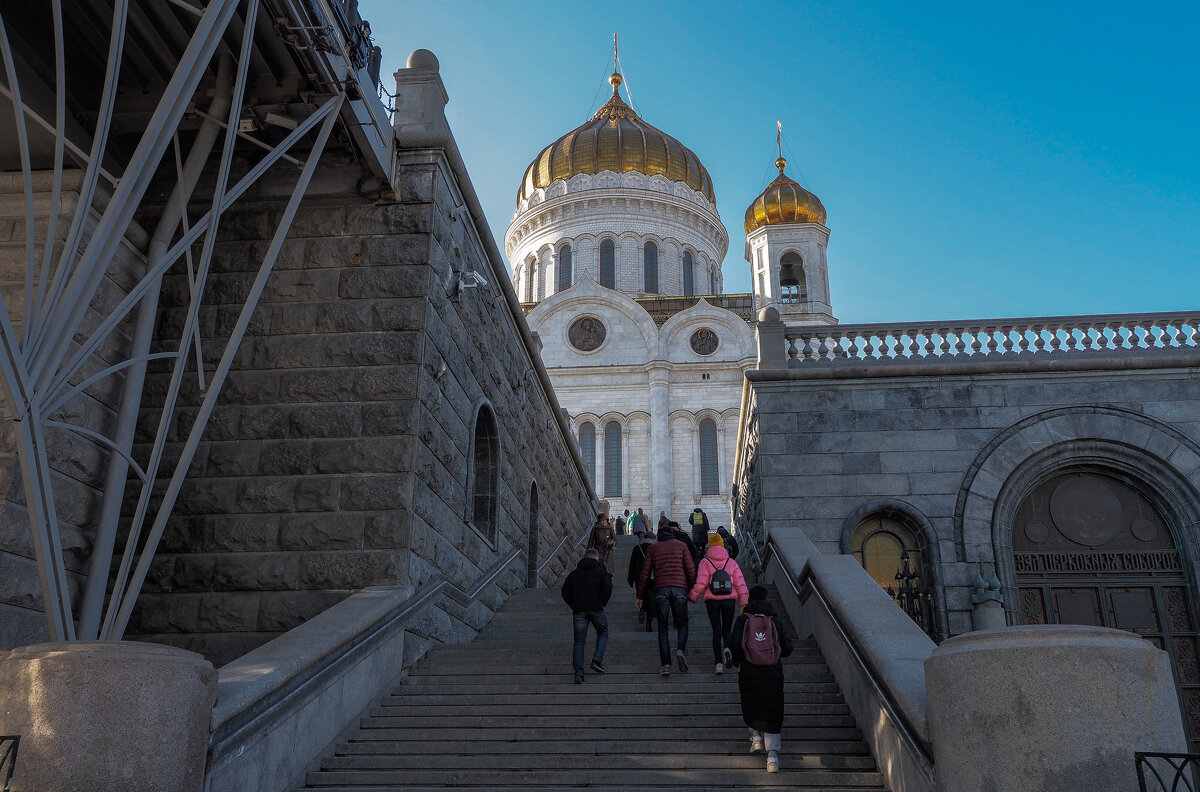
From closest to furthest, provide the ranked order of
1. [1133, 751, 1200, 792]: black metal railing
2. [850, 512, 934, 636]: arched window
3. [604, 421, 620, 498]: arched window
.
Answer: [1133, 751, 1200, 792]: black metal railing, [850, 512, 934, 636]: arched window, [604, 421, 620, 498]: arched window

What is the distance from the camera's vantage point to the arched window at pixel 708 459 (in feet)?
112

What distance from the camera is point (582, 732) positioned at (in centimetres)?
698

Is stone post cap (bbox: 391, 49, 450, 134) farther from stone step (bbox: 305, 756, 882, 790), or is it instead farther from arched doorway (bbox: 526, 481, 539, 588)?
arched doorway (bbox: 526, 481, 539, 588)

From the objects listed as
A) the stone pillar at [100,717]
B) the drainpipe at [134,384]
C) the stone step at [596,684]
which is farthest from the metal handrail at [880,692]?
the drainpipe at [134,384]

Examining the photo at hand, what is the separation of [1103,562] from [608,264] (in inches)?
1266

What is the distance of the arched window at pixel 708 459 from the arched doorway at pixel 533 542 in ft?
63.3

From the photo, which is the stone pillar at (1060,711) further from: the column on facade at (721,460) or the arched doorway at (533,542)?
the column on facade at (721,460)

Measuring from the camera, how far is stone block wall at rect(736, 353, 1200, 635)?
1383cm

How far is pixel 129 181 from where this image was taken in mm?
6191

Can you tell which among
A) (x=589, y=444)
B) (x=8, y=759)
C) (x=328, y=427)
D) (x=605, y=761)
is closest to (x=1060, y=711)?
(x=605, y=761)

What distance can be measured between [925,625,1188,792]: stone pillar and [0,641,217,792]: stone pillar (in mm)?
3839

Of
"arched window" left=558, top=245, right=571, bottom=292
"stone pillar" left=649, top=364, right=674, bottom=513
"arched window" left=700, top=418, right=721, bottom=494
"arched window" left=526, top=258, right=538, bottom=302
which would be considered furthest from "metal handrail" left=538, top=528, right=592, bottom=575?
"arched window" left=526, top=258, right=538, bottom=302

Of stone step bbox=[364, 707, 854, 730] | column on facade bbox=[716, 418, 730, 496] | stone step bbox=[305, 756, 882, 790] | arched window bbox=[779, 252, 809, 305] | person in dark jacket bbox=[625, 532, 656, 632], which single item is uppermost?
arched window bbox=[779, 252, 809, 305]

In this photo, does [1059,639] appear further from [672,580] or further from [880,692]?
[672,580]
